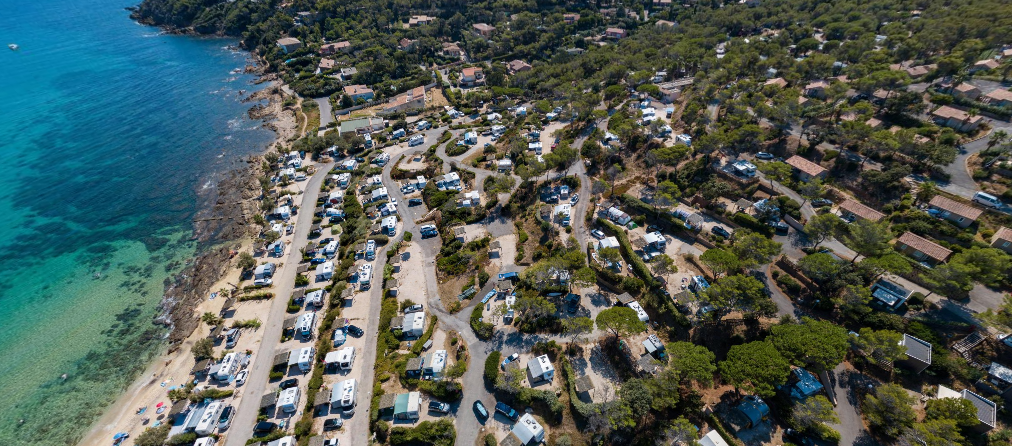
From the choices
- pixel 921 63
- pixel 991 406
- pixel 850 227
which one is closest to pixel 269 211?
pixel 850 227

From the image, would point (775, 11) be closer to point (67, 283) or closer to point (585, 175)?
point (585, 175)

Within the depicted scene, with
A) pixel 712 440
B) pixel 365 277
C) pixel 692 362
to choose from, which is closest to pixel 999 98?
pixel 692 362

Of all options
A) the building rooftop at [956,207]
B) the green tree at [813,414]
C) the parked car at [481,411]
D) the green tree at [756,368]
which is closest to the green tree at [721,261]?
the green tree at [756,368]

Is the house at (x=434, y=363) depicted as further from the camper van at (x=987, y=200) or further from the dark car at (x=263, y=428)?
the camper van at (x=987, y=200)

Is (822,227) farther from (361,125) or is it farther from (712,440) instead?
(361,125)

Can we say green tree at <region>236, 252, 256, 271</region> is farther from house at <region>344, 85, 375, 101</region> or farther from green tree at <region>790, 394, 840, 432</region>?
green tree at <region>790, 394, 840, 432</region>

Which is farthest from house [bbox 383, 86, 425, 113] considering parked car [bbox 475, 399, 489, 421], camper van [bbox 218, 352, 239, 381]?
parked car [bbox 475, 399, 489, 421]

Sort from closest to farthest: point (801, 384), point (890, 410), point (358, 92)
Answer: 1. point (890, 410)
2. point (801, 384)
3. point (358, 92)
